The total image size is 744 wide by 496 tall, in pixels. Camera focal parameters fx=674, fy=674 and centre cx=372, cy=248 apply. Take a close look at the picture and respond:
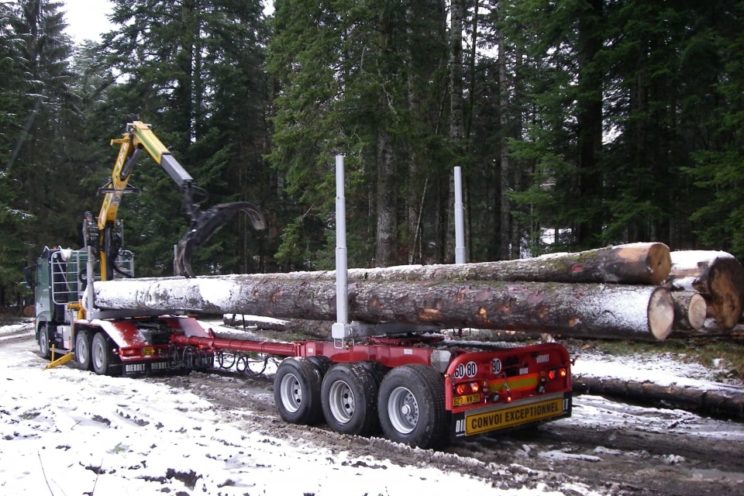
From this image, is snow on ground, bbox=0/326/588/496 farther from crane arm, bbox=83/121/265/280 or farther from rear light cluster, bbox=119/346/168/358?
crane arm, bbox=83/121/265/280

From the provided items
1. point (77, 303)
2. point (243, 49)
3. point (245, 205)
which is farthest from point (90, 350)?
point (243, 49)

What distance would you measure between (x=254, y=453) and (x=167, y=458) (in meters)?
0.88

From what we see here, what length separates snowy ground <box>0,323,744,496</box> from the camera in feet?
19.7

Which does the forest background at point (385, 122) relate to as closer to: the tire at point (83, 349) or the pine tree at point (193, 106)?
the pine tree at point (193, 106)

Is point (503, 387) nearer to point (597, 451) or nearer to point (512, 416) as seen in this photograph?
point (512, 416)

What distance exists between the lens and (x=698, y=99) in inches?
553

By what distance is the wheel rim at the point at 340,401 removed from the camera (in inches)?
327

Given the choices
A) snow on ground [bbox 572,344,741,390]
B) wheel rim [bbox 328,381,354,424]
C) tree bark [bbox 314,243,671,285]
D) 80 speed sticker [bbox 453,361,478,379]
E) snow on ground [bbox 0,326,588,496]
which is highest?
tree bark [bbox 314,243,671,285]

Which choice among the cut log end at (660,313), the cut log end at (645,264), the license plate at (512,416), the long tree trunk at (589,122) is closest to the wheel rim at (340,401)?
the license plate at (512,416)

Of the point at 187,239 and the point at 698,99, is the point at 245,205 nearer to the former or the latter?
the point at 187,239

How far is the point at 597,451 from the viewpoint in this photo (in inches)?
292

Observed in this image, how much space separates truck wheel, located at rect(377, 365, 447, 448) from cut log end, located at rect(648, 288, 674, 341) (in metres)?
2.46

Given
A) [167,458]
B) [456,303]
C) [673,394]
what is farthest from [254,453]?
[673,394]

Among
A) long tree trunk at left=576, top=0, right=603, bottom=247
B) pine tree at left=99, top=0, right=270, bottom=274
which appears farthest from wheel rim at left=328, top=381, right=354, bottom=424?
pine tree at left=99, top=0, right=270, bottom=274
